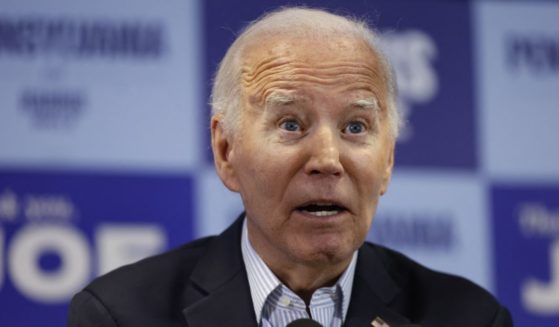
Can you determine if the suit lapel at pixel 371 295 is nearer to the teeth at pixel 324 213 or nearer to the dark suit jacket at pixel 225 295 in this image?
the dark suit jacket at pixel 225 295

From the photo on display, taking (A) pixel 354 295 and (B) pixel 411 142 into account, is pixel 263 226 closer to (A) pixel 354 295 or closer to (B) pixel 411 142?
(A) pixel 354 295

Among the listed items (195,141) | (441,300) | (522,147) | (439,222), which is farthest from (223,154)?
(522,147)

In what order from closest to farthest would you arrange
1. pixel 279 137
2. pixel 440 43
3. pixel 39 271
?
1. pixel 279 137
2. pixel 39 271
3. pixel 440 43

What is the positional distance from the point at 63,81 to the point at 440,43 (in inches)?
59.0

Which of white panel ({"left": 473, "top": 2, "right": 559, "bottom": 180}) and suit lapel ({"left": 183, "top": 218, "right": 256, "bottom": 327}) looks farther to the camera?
white panel ({"left": 473, "top": 2, "right": 559, "bottom": 180})

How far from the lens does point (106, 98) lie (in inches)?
141

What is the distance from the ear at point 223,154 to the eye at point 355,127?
0.30m

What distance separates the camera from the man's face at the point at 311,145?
6.94 feet

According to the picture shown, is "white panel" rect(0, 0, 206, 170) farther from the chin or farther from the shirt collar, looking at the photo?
the chin

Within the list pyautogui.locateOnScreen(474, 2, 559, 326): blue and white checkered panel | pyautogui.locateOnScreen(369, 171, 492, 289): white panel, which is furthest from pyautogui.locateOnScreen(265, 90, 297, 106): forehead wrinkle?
pyautogui.locateOnScreen(474, 2, 559, 326): blue and white checkered panel

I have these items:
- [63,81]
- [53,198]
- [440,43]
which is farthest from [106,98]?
[440,43]

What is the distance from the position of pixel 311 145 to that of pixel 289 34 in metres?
0.27

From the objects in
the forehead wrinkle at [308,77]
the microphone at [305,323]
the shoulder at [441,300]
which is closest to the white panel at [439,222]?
the shoulder at [441,300]

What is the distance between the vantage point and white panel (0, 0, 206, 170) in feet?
11.5
